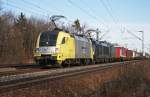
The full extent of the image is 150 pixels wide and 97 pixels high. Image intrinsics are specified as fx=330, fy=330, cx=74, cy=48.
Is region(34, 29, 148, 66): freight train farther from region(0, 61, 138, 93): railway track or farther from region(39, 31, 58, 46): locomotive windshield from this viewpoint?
region(0, 61, 138, 93): railway track

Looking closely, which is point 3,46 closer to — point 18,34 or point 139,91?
point 18,34

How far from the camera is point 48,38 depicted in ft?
96.4

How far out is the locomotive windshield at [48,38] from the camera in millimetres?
29062

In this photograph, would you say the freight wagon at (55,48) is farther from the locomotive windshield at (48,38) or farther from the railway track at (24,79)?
the railway track at (24,79)

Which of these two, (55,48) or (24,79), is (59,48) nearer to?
(55,48)

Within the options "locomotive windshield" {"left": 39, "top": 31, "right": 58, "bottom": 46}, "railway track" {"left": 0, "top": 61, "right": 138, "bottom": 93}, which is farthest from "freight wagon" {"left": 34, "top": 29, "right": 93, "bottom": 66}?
"railway track" {"left": 0, "top": 61, "right": 138, "bottom": 93}

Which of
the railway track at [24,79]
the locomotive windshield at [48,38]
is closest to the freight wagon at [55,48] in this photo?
the locomotive windshield at [48,38]

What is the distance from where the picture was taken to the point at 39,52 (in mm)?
28766

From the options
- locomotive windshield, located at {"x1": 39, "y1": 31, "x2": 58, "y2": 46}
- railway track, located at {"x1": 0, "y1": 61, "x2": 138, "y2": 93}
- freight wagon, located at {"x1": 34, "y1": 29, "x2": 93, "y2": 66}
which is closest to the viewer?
railway track, located at {"x1": 0, "y1": 61, "x2": 138, "y2": 93}

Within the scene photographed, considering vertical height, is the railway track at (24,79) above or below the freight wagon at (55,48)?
below

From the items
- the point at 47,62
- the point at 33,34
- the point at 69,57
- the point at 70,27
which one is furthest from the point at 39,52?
the point at 70,27

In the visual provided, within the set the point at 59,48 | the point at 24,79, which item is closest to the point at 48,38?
the point at 59,48

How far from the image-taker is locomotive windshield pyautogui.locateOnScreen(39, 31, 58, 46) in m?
29.1

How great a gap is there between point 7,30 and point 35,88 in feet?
177
